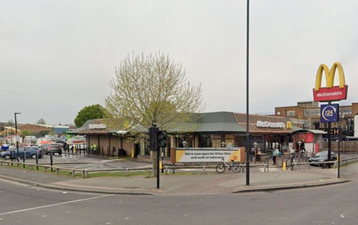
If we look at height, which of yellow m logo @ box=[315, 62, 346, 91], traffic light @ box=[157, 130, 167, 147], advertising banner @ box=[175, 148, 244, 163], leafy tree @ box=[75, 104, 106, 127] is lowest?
advertising banner @ box=[175, 148, 244, 163]

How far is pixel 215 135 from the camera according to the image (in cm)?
3114

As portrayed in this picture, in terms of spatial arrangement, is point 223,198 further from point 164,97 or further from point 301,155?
point 301,155

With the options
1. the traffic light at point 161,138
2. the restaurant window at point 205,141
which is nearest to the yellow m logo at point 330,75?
the restaurant window at point 205,141

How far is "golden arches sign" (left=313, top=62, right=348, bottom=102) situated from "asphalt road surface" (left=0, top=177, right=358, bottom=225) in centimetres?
1014

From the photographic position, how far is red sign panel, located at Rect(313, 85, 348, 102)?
22234mm

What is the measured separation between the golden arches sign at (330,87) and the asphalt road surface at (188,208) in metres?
10.1

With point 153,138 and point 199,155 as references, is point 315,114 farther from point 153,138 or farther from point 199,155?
point 153,138

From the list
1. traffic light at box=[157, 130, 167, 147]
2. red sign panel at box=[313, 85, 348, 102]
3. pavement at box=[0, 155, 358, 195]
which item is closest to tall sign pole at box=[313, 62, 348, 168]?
red sign panel at box=[313, 85, 348, 102]

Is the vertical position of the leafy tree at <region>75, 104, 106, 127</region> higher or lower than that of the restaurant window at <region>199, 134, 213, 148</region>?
higher

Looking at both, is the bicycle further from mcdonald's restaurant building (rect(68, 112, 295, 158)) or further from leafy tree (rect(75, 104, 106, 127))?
leafy tree (rect(75, 104, 106, 127))

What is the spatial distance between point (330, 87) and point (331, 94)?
0.52 meters

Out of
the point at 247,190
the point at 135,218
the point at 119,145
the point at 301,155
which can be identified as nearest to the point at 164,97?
the point at 247,190

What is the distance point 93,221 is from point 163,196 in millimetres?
4464

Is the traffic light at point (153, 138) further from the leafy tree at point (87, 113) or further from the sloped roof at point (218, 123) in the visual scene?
the leafy tree at point (87, 113)
